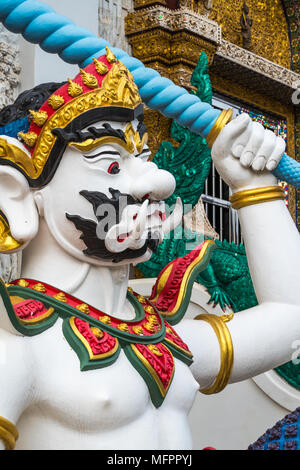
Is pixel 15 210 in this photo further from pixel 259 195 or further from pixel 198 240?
pixel 198 240

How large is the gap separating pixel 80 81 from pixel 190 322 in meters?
0.55

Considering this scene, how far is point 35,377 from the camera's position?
131cm

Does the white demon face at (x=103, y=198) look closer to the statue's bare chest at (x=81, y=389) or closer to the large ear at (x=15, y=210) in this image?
the large ear at (x=15, y=210)

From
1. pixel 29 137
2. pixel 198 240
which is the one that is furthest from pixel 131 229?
pixel 198 240

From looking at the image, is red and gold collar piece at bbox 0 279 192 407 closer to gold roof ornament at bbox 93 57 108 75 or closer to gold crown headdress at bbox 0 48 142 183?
gold crown headdress at bbox 0 48 142 183

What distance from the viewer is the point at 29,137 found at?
143 centimetres

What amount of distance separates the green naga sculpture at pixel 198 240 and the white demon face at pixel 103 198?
1.53 m

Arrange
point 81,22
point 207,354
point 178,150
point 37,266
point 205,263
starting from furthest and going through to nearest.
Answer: point 178,150
point 81,22
point 205,263
point 207,354
point 37,266

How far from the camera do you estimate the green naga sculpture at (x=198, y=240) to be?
3012mm

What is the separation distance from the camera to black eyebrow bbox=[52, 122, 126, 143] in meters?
1.41

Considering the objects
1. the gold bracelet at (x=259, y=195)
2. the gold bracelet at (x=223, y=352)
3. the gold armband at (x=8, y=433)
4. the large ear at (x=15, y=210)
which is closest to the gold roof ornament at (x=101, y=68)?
the large ear at (x=15, y=210)

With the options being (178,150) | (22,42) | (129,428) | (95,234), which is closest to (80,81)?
(95,234)

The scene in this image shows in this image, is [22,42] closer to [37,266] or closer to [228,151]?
[228,151]

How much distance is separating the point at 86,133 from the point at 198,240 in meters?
1.63
